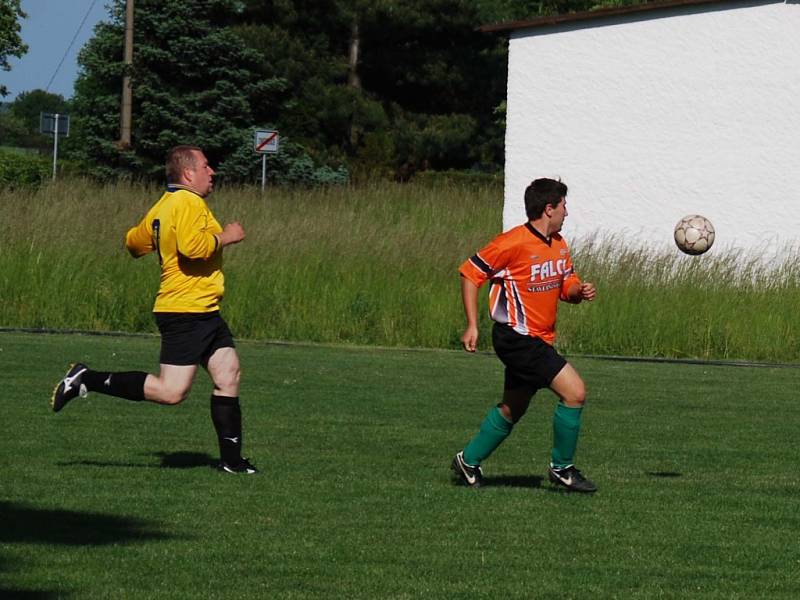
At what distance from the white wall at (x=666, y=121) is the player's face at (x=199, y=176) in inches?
871

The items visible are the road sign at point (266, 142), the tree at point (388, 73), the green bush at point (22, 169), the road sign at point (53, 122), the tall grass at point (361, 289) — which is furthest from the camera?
the tree at point (388, 73)

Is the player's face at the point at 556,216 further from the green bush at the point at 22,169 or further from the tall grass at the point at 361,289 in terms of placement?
the green bush at the point at 22,169

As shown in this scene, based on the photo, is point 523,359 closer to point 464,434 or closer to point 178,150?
point 178,150

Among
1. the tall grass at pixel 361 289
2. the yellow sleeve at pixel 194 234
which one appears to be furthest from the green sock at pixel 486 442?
the tall grass at pixel 361 289

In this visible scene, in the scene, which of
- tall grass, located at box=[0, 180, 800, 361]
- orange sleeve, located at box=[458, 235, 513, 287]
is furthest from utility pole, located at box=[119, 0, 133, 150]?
orange sleeve, located at box=[458, 235, 513, 287]

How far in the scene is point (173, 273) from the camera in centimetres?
917

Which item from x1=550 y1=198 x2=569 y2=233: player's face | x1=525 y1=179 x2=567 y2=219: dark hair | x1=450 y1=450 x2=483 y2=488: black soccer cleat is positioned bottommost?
x1=450 y1=450 x2=483 y2=488: black soccer cleat

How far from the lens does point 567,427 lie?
8.88 metres

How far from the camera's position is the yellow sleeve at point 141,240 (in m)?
9.26

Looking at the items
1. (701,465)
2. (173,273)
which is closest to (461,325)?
(701,465)

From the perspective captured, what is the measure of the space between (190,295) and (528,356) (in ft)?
6.34

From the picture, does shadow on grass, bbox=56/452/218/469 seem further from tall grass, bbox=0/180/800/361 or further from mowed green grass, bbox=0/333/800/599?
tall grass, bbox=0/180/800/361

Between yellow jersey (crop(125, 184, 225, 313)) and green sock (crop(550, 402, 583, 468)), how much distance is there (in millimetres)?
1992

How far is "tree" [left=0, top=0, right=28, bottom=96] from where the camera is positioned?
63.0 meters
